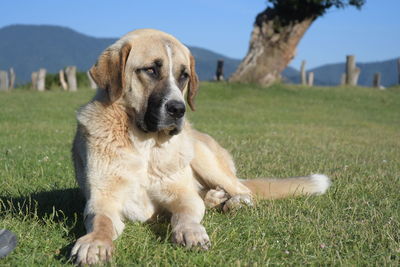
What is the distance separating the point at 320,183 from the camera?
5430mm

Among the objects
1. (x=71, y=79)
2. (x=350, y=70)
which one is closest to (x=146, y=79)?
(x=71, y=79)

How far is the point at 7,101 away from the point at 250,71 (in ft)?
37.6

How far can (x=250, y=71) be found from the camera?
2611 centimetres

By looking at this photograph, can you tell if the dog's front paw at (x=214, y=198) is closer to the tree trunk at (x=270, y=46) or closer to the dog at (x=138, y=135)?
the dog at (x=138, y=135)

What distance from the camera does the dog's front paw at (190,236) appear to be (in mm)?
3445

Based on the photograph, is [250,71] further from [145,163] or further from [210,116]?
[145,163]

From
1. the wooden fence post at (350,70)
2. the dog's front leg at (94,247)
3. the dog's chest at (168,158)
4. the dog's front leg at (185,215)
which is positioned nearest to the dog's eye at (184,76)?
the dog's chest at (168,158)

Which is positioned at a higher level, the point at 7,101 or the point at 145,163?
the point at 145,163

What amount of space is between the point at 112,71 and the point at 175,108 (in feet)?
2.05

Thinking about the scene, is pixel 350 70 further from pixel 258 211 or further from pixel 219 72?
pixel 258 211

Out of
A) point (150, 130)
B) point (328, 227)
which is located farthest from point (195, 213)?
point (328, 227)

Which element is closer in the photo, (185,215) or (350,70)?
(185,215)

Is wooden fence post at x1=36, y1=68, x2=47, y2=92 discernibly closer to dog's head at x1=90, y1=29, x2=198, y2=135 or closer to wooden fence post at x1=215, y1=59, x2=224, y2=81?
wooden fence post at x1=215, y1=59, x2=224, y2=81

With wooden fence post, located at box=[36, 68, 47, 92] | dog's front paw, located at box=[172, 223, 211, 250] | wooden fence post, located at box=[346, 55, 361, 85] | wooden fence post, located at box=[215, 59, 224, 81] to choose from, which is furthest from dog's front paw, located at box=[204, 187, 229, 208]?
wooden fence post, located at box=[36, 68, 47, 92]
